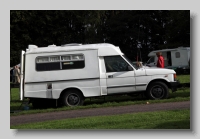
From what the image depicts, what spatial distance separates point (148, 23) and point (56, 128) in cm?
3121

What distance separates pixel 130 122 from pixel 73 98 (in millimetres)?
4438

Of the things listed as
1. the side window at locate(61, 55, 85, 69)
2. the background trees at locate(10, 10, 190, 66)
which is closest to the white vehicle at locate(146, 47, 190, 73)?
the background trees at locate(10, 10, 190, 66)

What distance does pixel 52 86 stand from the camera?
545 inches

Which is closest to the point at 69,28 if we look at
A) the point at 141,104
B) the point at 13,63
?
the point at 13,63

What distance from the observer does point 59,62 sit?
45.8ft

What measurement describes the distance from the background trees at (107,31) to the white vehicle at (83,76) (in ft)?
66.6

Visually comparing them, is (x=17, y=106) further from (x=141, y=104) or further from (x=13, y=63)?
(x=13, y=63)

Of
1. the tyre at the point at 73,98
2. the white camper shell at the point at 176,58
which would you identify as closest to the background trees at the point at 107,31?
the white camper shell at the point at 176,58

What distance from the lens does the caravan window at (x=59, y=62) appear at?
Answer: 13.9m

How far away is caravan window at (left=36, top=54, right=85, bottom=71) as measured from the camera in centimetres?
1392

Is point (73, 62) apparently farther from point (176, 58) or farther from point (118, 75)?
point (176, 58)

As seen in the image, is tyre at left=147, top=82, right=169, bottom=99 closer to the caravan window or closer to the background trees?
the caravan window

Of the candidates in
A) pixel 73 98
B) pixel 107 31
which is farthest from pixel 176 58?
pixel 73 98

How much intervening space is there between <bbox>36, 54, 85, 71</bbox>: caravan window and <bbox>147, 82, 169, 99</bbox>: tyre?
2.87m
